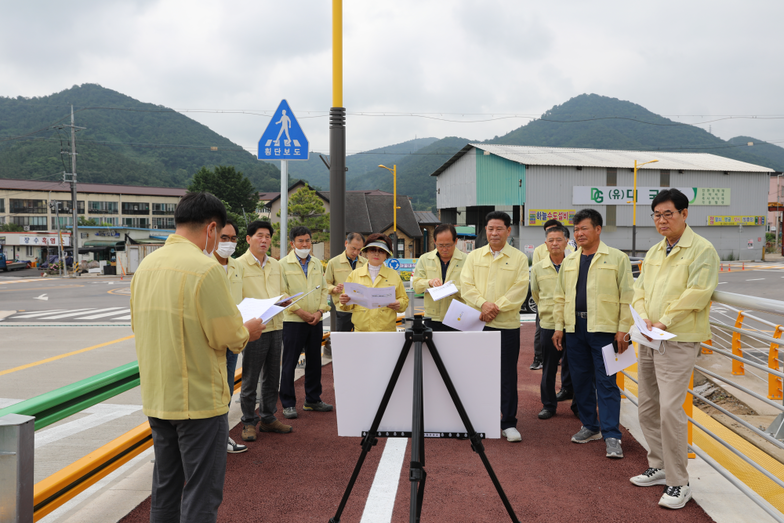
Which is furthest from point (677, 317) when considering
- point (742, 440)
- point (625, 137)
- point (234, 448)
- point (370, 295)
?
point (625, 137)

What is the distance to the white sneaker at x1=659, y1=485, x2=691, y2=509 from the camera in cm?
329

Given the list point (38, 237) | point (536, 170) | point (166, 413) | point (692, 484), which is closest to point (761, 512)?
point (692, 484)

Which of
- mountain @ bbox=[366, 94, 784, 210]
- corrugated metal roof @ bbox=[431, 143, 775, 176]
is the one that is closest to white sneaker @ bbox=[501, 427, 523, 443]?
corrugated metal roof @ bbox=[431, 143, 775, 176]

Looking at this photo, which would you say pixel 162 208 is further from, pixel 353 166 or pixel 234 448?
pixel 353 166

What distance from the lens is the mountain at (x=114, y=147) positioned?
7781 cm

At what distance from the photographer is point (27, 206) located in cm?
6675

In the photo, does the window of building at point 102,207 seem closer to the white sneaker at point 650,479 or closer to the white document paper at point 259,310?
the white document paper at point 259,310

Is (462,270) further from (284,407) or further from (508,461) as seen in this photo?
(284,407)

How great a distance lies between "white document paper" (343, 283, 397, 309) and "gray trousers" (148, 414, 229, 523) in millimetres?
2346

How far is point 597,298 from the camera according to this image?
4.42 metres

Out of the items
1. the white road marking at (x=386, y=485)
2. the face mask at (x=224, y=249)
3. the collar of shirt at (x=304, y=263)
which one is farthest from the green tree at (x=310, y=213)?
the white road marking at (x=386, y=485)

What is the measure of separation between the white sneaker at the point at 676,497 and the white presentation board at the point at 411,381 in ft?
5.45

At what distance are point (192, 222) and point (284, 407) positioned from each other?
11.2ft

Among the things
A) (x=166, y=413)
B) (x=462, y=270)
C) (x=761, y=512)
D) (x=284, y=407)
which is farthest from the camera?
(x=284, y=407)
